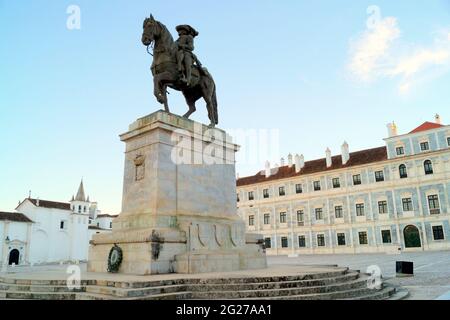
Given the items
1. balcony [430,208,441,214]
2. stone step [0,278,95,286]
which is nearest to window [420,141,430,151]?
balcony [430,208,441,214]

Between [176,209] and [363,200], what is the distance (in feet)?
133

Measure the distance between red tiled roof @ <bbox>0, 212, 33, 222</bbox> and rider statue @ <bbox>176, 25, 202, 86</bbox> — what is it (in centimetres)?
5132

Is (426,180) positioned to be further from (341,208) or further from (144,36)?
(144,36)

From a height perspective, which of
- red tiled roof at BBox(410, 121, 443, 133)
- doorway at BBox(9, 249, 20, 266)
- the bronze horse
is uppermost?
red tiled roof at BBox(410, 121, 443, 133)

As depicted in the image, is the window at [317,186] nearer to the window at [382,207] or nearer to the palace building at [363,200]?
the palace building at [363,200]

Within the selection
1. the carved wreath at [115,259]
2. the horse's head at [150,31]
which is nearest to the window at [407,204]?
the horse's head at [150,31]

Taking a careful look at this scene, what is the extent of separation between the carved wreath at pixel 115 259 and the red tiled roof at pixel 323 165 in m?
42.2

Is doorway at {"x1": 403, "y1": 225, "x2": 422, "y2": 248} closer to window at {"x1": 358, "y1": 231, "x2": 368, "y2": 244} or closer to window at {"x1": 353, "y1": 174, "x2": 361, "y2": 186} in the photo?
window at {"x1": 358, "y1": 231, "x2": 368, "y2": 244}

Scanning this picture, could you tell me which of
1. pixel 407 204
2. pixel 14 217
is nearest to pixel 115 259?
pixel 407 204

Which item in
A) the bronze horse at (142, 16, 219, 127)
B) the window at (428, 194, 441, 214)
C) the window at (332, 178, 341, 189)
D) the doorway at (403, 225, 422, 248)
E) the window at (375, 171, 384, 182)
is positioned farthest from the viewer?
the window at (332, 178, 341, 189)

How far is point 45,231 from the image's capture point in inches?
2281

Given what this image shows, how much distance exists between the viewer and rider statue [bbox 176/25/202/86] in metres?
11.5
